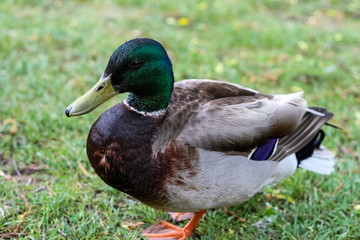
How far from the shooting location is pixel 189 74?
4422 mm

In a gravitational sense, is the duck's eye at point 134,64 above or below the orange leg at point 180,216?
above

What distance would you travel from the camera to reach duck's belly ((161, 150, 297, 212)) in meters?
2.26

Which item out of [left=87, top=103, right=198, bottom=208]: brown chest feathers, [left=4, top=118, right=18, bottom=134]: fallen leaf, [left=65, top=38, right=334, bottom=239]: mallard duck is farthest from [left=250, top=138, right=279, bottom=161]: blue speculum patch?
[left=4, top=118, right=18, bottom=134]: fallen leaf

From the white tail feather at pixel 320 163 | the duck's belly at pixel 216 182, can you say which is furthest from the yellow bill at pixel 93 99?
the white tail feather at pixel 320 163

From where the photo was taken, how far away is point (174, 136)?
2.27 m

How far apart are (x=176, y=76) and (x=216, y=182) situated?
7.33 ft

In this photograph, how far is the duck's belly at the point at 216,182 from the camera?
2.26 m

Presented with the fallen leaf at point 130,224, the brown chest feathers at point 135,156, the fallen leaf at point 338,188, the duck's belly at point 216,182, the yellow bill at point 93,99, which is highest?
the yellow bill at point 93,99

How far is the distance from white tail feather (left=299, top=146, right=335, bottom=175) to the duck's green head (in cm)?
110

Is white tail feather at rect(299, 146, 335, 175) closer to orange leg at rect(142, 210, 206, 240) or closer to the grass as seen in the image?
the grass

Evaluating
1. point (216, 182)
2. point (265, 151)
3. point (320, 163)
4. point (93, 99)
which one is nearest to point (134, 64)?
point (93, 99)

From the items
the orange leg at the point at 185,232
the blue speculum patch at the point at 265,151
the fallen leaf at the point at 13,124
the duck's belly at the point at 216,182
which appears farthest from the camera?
the fallen leaf at the point at 13,124

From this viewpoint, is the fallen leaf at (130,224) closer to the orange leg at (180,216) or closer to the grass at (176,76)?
the grass at (176,76)

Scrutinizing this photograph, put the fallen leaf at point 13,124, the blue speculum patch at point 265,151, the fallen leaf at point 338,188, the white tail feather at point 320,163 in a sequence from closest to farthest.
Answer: the blue speculum patch at point 265,151 < the white tail feather at point 320,163 < the fallen leaf at point 338,188 < the fallen leaf at point 13,124
